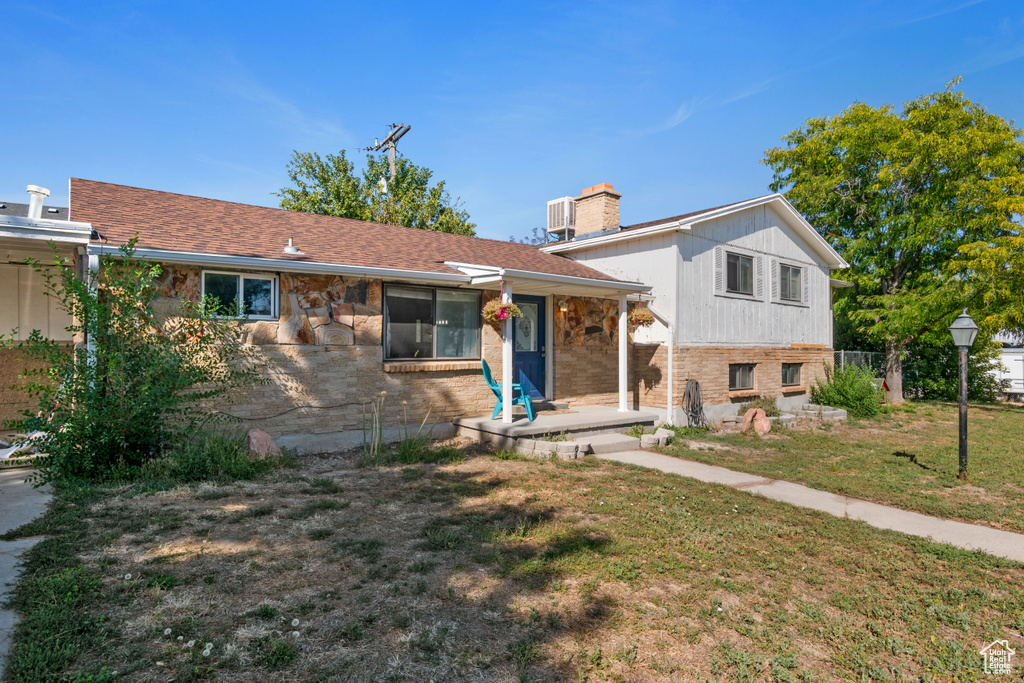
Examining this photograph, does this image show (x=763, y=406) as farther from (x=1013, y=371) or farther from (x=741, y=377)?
(x=1013, y=371)

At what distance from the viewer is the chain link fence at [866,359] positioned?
17656 millimetres

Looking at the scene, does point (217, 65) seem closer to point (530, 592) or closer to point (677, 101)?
point (677, 101)

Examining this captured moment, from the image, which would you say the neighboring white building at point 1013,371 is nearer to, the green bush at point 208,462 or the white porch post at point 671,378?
the white porch post at point 671,378

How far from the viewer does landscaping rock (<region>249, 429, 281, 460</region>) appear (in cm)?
688

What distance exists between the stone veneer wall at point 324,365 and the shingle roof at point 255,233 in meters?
0.51

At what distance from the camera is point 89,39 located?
10.8m

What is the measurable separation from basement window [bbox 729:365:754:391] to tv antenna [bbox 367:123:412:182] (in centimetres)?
2080

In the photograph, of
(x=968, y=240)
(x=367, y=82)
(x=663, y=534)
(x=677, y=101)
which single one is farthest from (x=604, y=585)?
(x=968, y=240)

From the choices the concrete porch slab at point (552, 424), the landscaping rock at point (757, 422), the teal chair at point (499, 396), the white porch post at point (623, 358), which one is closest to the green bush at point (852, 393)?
the landscaping rock at point (757, 422)

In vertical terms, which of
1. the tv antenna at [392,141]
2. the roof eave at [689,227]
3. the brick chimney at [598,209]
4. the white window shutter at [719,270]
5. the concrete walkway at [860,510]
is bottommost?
the concrete walkway at [860,510]

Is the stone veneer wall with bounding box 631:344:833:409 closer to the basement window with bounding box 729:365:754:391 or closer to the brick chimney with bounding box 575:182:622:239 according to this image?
the basement window with bounding box 729:365:754:391

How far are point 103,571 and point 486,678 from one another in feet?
A: 9.35

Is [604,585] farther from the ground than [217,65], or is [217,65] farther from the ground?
[217,65]

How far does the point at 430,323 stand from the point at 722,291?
7.15 m
